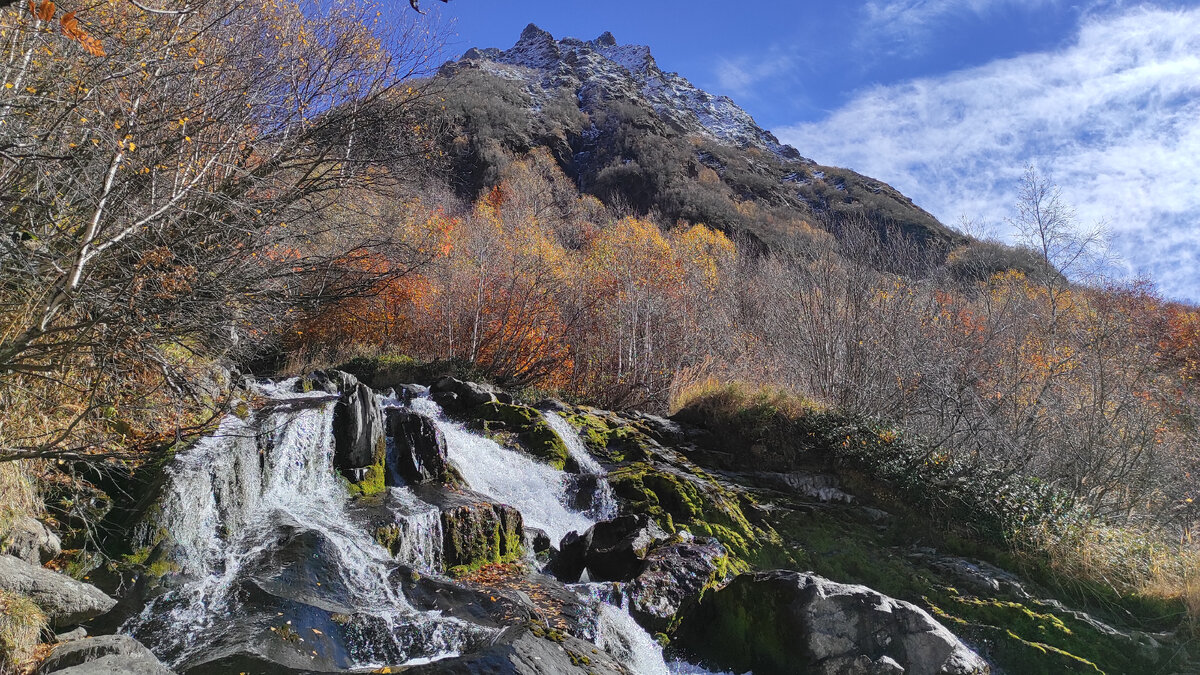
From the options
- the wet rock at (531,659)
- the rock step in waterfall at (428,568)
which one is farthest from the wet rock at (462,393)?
the wet rock at (531,659)

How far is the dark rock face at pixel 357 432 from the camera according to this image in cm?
793

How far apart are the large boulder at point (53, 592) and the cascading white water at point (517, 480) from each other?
15.0 feet

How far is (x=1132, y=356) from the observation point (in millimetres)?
9781

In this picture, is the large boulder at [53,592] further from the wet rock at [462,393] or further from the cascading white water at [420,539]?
the wet rock at [462,393]

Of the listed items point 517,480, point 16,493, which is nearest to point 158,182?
point 16,493

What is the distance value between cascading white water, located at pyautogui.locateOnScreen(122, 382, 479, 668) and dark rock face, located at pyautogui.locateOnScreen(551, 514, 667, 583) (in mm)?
1676

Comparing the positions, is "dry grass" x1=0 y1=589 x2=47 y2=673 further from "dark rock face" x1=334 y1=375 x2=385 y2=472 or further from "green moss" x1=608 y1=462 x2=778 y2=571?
"green moss" x1=608 y1=462 x2=778 y2=571

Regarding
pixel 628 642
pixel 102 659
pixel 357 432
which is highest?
pixel 357 432

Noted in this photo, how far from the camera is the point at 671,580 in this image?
6.41m

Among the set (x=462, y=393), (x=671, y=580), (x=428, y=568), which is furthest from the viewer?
(x=462, y=393)

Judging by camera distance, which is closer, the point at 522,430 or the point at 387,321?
the point at 522,430

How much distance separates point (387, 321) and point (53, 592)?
13049 mm

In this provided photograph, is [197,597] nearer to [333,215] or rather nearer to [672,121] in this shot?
[333,215]

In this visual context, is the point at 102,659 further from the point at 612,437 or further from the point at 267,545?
the point at 612,437
